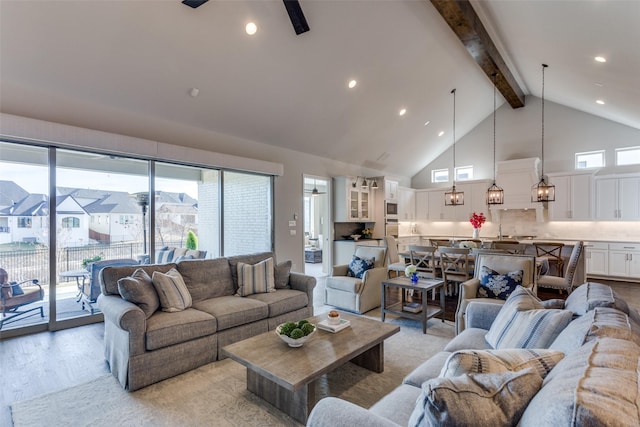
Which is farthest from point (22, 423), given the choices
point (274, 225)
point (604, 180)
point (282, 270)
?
point (604, 180)

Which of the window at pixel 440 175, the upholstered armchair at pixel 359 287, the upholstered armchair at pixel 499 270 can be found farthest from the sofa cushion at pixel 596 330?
the window at pixel 440 175

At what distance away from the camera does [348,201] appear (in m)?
7.35

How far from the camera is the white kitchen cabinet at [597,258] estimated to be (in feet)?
22.1

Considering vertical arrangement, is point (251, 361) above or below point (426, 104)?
below

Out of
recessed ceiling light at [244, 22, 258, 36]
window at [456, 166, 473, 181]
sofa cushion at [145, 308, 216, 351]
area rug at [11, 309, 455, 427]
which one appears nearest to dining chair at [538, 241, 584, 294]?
area rug at [11, 309, 455, 427]

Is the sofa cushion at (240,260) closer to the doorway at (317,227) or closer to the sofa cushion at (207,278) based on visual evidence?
the sofa cushion at (207,278)

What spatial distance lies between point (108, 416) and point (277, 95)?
4262 millimetres

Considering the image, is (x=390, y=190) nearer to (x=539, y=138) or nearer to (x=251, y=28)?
(x=539, y=138)

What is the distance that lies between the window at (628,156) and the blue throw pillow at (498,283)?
597 centimetres

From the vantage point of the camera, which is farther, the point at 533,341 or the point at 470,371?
the point at 533,341

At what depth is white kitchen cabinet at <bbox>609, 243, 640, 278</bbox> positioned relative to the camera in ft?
21.2

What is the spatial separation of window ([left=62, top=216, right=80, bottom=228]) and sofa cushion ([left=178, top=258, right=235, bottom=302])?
1696mm

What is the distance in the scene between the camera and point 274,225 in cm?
605

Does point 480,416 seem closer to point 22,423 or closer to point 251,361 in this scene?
point 251,361
